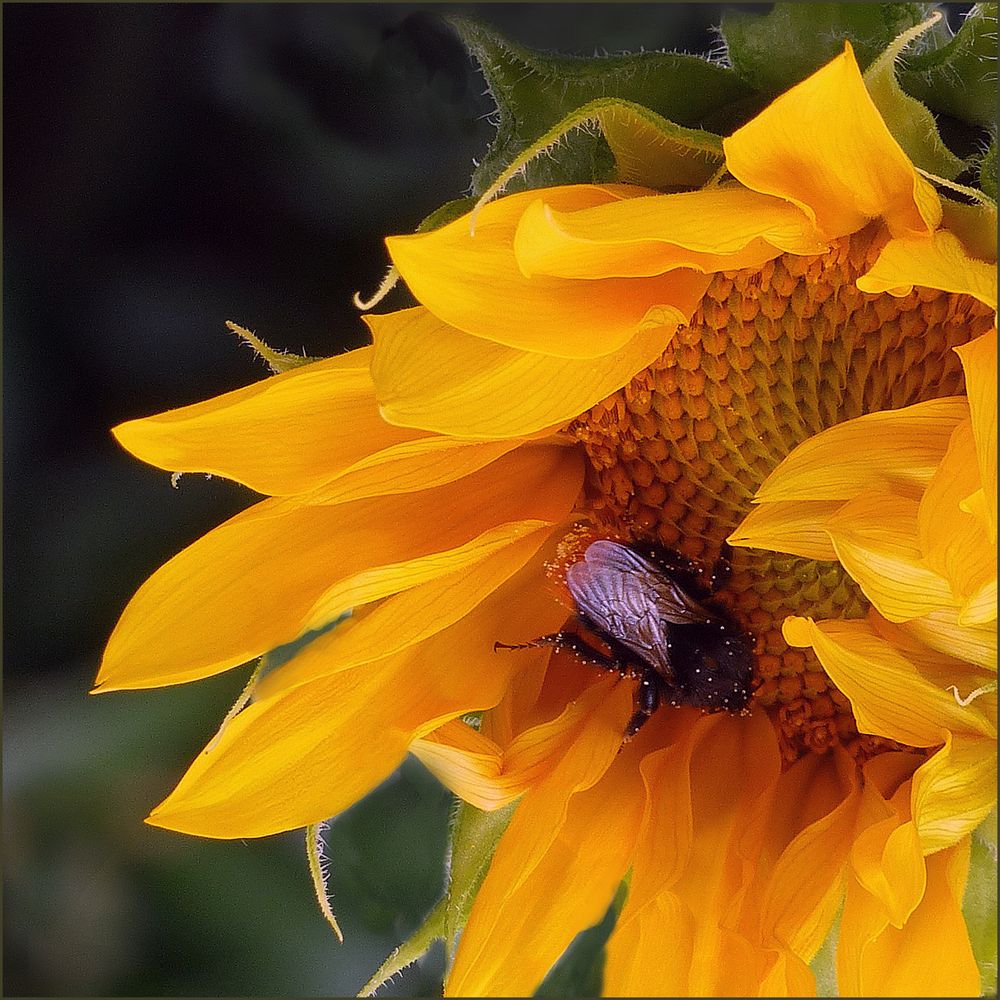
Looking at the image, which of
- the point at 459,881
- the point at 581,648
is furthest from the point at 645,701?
the point at 459,881

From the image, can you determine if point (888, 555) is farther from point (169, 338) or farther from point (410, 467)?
point (169, 338)

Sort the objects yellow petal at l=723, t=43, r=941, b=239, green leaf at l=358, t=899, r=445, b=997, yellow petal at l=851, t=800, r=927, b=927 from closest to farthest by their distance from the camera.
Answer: yellow petal at l=723, t=43, r=941, b=239 < yellow petal at l=851, t=800, r=927, b=927 < green leaf at l=358, t=899, r=445, b=997

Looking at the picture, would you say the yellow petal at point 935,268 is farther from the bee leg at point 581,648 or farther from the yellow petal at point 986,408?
the bee leg at point 581,648

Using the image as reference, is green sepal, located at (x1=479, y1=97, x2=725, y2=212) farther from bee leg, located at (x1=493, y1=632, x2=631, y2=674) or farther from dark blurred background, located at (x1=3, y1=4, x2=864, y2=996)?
bee leg, located at (x1=493, y1=632, x2=631, y2=674)

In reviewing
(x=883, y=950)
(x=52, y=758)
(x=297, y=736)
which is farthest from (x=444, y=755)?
(x=52, y=758)

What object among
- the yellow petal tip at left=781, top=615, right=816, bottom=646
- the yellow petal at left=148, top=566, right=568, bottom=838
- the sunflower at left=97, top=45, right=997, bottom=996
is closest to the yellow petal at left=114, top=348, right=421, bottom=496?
the sunflower at left=97, top=45, right=997, bottom=996

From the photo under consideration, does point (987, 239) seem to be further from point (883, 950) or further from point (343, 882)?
point (343, 882)
